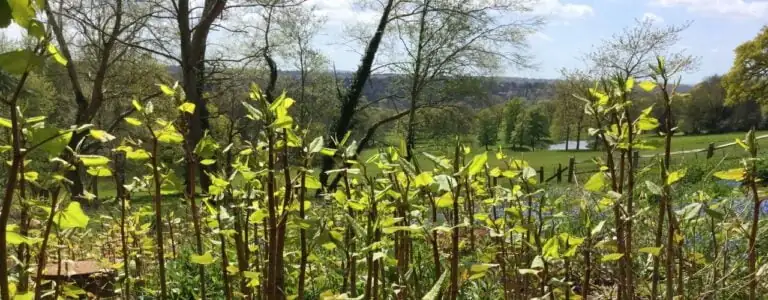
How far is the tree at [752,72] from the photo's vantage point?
42.2 m

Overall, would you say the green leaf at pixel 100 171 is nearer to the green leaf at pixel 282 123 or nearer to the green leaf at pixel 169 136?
the green leaf at pixel 169 136

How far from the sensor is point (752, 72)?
42312 mm

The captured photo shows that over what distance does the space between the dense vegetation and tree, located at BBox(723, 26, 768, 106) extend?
0.46 ft

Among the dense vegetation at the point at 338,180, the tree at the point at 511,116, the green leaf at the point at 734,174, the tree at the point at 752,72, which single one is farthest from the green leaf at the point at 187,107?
the tree at the point at 511,116

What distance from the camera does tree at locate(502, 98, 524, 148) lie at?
6894 centimetres

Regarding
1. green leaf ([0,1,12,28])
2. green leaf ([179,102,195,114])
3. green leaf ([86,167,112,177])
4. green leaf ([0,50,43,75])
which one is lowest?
green leaf ([86,167,112,177])

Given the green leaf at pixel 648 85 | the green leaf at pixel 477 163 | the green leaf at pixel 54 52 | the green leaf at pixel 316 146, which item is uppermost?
the green leaf at pixel 54 52

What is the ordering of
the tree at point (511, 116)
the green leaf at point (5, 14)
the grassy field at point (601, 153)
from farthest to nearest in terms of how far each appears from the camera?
the tree at point (511, 116) < the grassy field at point (601, 153) < the green leaf at point (5, 14)

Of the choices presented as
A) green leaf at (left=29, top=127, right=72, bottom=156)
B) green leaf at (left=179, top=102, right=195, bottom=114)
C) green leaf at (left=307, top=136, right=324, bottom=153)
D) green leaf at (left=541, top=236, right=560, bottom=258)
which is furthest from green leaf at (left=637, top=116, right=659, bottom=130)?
green leaf at (left=29, top=127, right=72, bottom=156)

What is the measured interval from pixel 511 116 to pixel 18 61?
73540 mm

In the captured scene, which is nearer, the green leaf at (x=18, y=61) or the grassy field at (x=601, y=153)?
the green leaf at (x=18, y=61)

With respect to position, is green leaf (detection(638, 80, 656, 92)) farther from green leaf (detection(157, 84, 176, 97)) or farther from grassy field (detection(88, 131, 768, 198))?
green leaf (detection(157, 84, 176, 97))

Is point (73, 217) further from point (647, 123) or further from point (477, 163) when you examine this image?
point (647, 123)

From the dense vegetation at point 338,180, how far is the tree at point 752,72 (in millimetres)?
141
